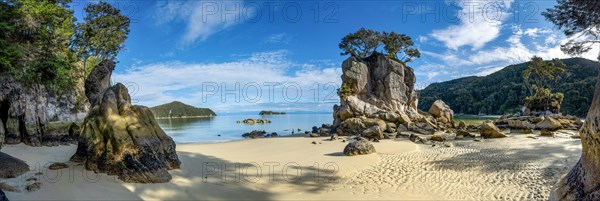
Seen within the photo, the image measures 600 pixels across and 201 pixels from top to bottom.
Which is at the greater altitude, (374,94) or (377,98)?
(374,94)

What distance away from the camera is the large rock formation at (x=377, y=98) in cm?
3600

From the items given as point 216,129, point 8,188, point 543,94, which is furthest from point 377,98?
point 8,188

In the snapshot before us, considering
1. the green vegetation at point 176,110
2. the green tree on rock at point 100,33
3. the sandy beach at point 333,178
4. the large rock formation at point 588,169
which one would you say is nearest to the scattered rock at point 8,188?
the sandy beach at point 333,178

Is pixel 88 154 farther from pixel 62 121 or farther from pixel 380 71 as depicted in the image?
pixel 380 71

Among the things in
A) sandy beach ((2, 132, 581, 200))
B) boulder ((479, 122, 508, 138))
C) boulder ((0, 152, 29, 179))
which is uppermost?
boulder ((0, 152, 29, 179))

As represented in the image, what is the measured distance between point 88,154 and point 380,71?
42422 mm

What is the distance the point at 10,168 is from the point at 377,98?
41437 mm

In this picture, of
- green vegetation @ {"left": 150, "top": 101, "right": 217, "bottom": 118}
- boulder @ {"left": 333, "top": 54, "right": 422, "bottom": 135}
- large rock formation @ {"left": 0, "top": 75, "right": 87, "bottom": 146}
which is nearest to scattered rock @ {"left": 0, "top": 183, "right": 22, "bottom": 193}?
large rock formation @ {"left": 0, "top": 75, "right": 87, "bottom": 146}

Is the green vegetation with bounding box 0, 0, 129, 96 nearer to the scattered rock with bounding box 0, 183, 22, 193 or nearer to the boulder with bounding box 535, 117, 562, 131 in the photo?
the scattered rock with bounding box 0, 183, 22, 193

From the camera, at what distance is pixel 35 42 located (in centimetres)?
1831

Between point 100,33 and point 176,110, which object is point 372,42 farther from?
point 176,110

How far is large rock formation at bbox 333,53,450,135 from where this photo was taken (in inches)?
1417

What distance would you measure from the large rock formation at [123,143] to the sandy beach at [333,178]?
38 centimetres

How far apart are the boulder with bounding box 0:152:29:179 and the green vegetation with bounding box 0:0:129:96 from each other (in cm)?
872
